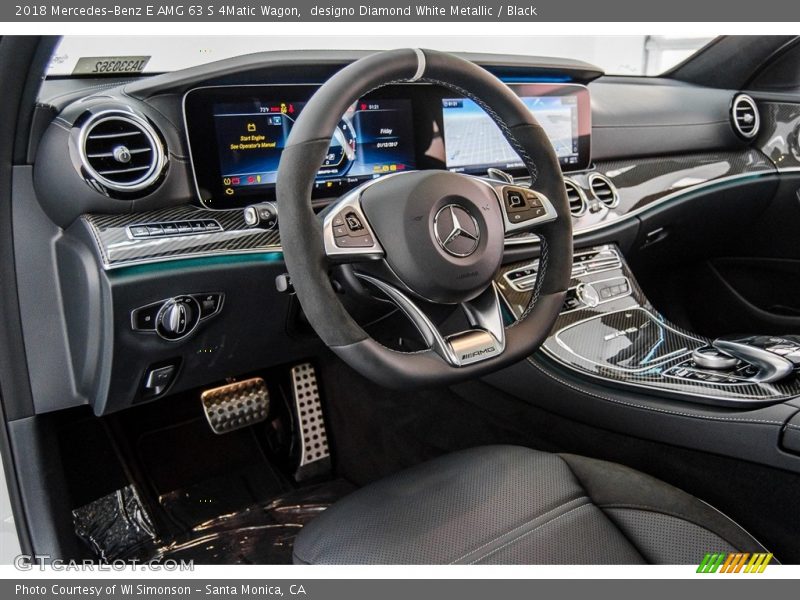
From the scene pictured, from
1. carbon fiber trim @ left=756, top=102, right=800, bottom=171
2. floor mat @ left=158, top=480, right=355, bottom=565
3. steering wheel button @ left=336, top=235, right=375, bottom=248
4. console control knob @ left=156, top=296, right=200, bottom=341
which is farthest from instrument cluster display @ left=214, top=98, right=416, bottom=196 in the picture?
carbon fiber trim @ left=756, top=102, right=800, bottom=171

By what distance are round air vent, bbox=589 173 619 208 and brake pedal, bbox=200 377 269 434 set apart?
1.02 metres

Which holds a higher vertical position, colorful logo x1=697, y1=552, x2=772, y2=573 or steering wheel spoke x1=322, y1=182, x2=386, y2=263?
steering wheel spoke x1=322, y1=182, x2=386, y2=263

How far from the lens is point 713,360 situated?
49.3 inches

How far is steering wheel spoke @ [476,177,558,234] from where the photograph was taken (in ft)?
3.29

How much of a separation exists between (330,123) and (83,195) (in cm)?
49

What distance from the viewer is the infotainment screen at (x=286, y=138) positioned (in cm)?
124

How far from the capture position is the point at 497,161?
1607 mm

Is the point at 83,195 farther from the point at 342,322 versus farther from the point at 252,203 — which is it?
the point at 342,322

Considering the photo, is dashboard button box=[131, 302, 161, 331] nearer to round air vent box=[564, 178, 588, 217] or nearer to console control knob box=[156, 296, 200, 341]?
console control knob box=[156, 296, 200, 341]

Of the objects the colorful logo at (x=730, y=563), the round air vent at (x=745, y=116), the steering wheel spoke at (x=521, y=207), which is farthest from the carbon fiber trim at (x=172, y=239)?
the round air vent at (x=745, y=116)

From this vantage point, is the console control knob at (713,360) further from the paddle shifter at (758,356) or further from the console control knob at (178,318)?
the console control knob at (178,318)

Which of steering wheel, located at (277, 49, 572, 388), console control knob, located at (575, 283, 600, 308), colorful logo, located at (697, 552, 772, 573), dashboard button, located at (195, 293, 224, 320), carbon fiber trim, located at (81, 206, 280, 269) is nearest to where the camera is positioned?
steering wheel, located at (277, 49, 572, 388)

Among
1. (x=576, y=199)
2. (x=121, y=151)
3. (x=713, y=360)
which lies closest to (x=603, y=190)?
(x=576, y=199)

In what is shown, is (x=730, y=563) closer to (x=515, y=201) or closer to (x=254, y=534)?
(x=515, y=201)
